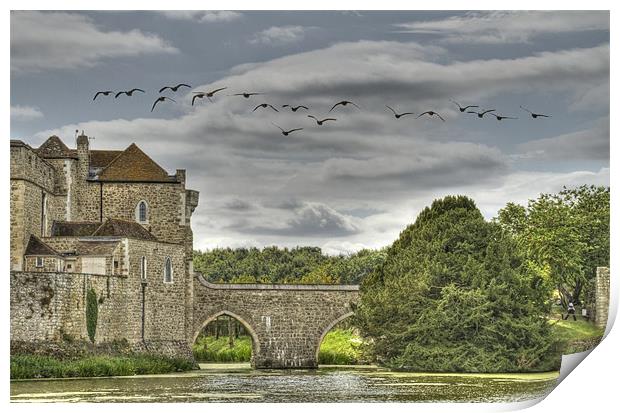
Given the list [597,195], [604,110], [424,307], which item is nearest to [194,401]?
[424,307]

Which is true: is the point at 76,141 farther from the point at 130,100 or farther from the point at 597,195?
the point at 597,195

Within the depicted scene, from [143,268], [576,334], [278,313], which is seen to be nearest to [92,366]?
[143,268]

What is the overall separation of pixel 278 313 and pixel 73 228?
8.43m

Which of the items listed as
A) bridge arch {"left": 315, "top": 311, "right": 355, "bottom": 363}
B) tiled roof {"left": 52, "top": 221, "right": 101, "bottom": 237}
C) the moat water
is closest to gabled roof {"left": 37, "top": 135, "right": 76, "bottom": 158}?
tiled roof {"left": 52, "top": 221, "right": 101, "bottom": 237}

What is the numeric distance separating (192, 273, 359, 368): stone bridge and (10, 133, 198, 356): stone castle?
1.21 m

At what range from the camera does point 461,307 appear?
43281 millimetres

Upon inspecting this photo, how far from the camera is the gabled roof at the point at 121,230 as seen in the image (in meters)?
47.3

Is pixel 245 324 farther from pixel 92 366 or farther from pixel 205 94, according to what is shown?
pixel 205 94

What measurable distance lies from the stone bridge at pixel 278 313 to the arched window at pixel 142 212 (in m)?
3.24

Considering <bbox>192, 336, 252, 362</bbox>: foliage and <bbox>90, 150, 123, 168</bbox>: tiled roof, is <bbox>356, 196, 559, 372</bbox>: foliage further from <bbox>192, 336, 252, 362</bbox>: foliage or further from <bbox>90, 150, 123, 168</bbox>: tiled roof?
<bbox>192, 336, 252, 362</bbox>: foliage

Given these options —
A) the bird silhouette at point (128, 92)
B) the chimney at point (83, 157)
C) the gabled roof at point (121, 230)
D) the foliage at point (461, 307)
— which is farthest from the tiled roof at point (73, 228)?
the foliage at point (461, 307)

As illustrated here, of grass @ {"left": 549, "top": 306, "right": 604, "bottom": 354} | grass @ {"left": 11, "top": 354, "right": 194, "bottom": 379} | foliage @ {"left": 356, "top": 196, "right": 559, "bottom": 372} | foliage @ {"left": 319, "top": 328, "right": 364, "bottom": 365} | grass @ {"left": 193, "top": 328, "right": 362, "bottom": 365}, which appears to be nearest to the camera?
grass @ {"left": 11, "top": 354, "right": 194, "bottom": 379}

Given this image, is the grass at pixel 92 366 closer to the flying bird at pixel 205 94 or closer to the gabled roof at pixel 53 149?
the gabled roof at pixel 53 149

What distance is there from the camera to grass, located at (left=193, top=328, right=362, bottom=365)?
55781mm
